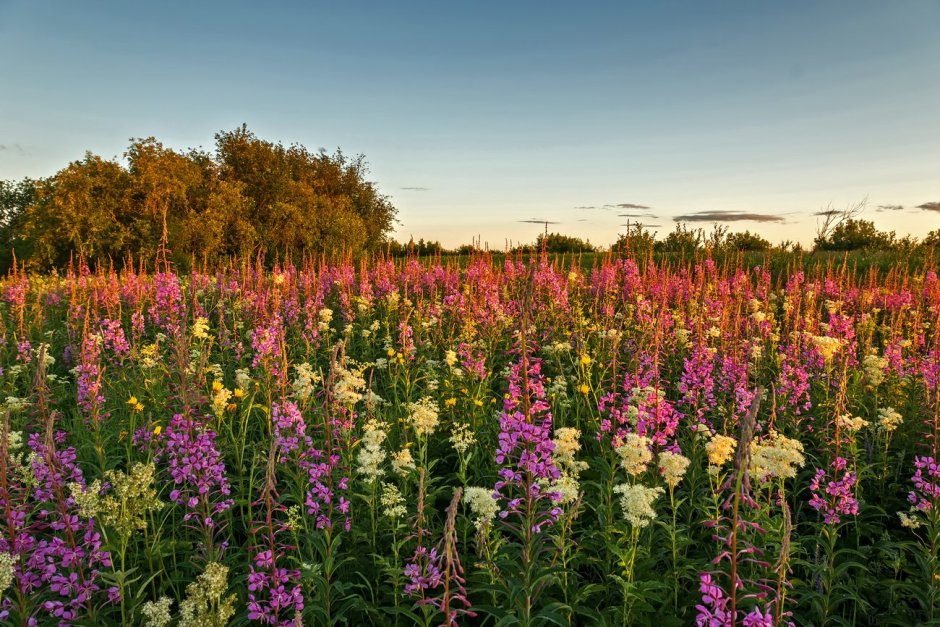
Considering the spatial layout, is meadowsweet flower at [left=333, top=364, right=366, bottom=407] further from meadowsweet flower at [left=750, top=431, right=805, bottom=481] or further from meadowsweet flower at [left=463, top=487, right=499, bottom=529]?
meadowsweet flower at [left=750, top=431, right=805, bottom=481]

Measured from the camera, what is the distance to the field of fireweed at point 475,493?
275 cm

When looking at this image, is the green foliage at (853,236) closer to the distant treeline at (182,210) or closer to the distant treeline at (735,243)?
the distant treeline at (735,243)

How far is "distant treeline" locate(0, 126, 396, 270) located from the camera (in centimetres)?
3834

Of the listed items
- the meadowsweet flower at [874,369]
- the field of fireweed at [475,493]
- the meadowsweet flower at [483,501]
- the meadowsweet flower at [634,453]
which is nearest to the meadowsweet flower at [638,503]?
the field of fireweed at [475,493]

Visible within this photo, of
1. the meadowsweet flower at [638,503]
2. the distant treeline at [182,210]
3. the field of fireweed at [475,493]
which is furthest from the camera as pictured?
the distant treeline at [182,210]

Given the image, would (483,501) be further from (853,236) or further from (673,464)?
(853,236)

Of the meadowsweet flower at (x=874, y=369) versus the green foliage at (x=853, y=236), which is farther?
the green foliage at (x=853, y=236)

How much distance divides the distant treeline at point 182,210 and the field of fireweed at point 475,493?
30.3 metres

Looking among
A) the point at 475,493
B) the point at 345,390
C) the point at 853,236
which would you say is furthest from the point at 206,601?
the point at 853,236

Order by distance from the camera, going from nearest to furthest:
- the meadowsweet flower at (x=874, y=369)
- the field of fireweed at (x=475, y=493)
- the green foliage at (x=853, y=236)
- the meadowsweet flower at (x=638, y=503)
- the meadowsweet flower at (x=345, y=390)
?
1. the field of fireweed at (x=475, y=493)
2. the meadowsweet flower at (x=638, y=503)
3. the meadowsweet flower at (x=345, y=390)
4. the meadowsweet flower at (x=874, y=369)
5. the green foliage at (x=853, y=236)

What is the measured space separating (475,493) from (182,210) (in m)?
46.1

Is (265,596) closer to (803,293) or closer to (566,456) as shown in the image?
(566,456)

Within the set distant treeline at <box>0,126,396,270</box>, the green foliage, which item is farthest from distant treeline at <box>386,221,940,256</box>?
distant treeline at <box>0,126,396,270</box>

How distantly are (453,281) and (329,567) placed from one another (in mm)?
10899
